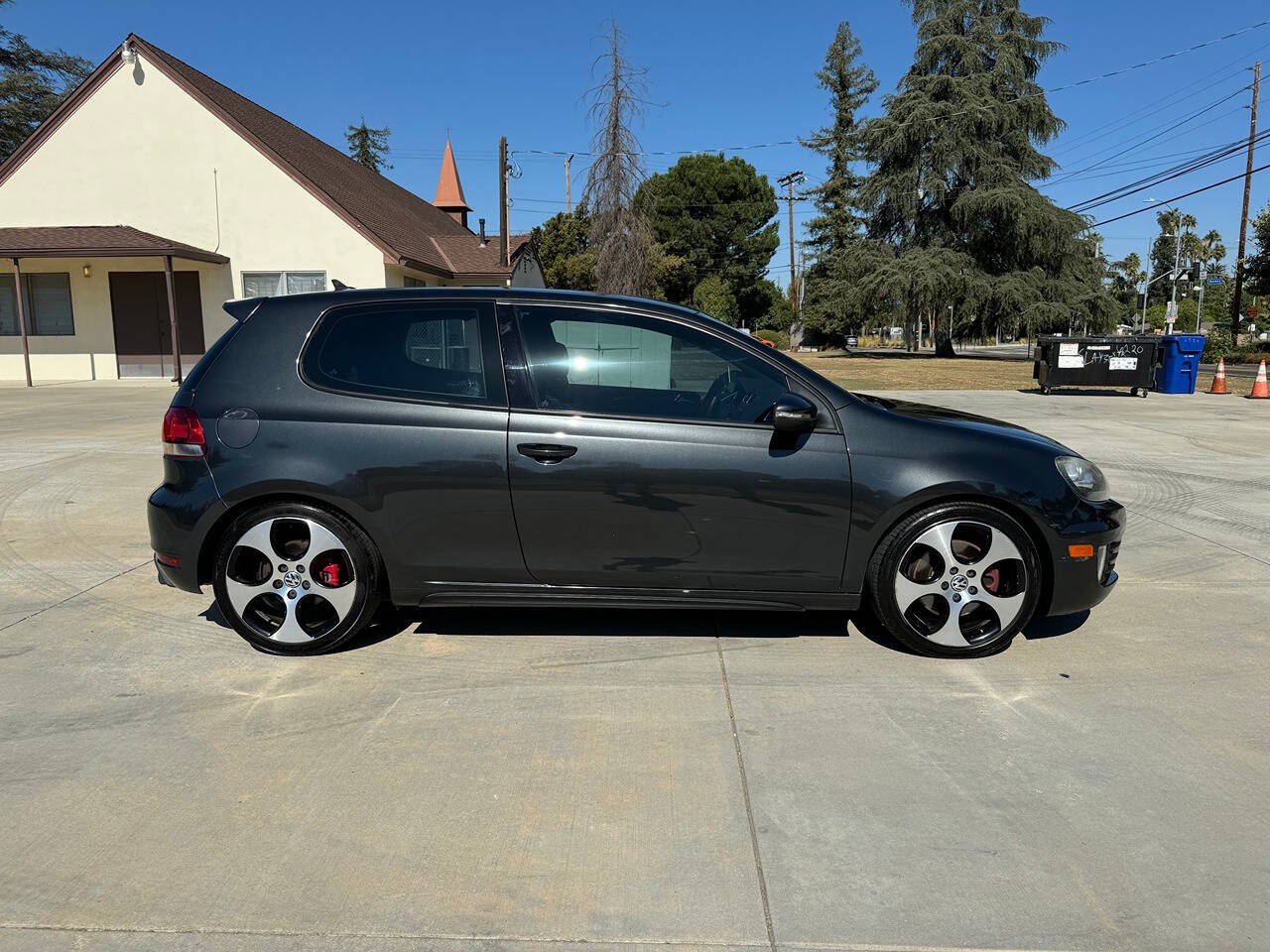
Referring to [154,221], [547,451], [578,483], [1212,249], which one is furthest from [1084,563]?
[1212,249]

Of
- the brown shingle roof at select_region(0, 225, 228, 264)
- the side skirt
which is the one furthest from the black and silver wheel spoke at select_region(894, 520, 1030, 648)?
the brown shingle roof at select_region(0, 225, 228, 264)

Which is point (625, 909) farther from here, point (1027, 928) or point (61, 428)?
point (61, 428)

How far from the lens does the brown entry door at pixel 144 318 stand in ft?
74.9

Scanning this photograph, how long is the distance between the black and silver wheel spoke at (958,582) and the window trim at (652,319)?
710mm

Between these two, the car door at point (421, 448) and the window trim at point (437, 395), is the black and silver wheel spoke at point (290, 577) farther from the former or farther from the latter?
the window trim at point (437, 395)

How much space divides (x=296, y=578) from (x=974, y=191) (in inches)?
1485

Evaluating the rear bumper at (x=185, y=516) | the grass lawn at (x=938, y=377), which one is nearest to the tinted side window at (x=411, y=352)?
the rear bumper at (x=185, y=516)

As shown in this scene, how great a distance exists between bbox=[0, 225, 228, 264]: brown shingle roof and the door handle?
19.8 metres

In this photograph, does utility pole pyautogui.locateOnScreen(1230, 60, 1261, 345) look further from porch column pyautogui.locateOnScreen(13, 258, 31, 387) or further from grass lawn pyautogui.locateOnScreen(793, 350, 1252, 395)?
porch column pyautogui.locateOnScreen(13, 258, 31, 387)

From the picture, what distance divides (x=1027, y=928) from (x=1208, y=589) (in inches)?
151

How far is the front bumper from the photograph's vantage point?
410 centimetres

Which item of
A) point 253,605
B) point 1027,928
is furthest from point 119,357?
point 1027,928

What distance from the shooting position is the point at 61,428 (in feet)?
41.5

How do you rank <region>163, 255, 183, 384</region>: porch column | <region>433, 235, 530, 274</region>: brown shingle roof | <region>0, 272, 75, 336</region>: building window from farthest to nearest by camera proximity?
1. <region>433, 235, 530, 274</region>: brown shingle roof
2. <region>0, 272, 75, 336</region>: building window
3. <region>163, 255, 183, 384</region>: porch column
